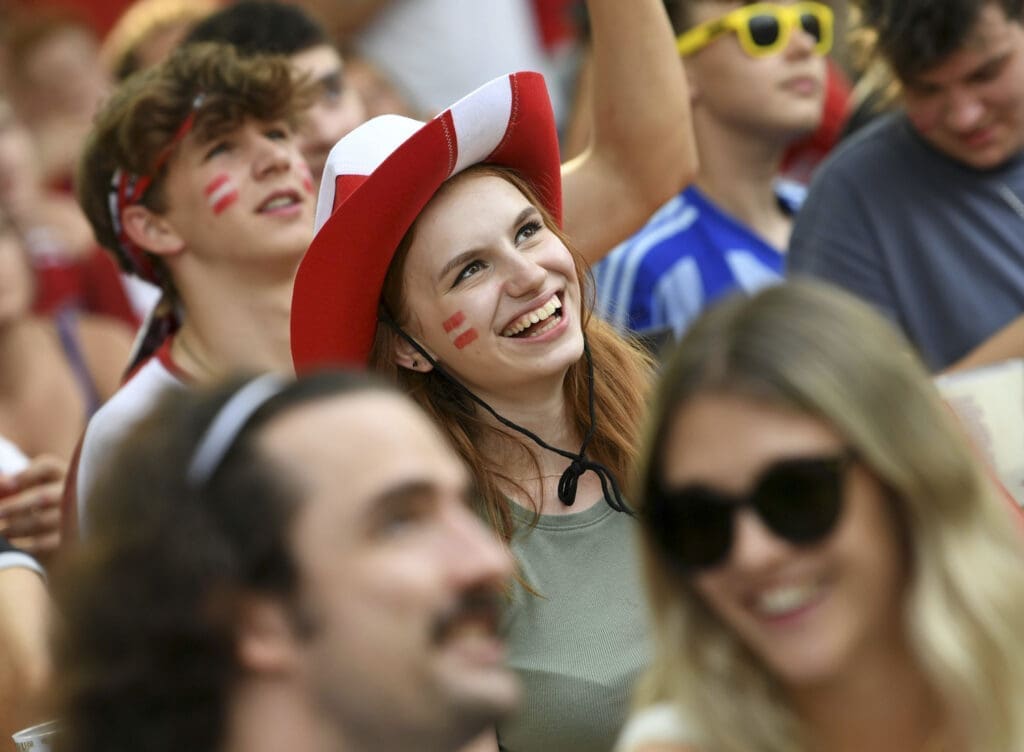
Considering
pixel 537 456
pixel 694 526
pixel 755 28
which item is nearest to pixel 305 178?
pixel 537 456

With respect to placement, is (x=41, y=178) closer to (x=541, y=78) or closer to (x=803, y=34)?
(x=803, y=34)

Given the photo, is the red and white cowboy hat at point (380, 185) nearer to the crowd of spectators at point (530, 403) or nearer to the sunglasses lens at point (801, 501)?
the crowd of spectators at point (530, 403)

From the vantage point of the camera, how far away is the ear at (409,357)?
9.01ft

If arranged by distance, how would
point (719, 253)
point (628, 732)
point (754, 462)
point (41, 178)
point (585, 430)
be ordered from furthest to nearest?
point (41, 178) → point (719, 253) → point (585, 430) → point (628, 732) → point (754, 462)

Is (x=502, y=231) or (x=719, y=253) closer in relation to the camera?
(x=502, y=231)

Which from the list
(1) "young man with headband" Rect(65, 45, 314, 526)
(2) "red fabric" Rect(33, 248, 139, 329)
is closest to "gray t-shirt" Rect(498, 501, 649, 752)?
(1) "young man with headband" Rect(65, 45, 314, 526)

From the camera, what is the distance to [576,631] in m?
2.53

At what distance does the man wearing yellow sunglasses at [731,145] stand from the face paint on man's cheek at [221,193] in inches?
37.4

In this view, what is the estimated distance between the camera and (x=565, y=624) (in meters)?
2.54

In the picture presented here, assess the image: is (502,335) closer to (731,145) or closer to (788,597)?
(788,597)

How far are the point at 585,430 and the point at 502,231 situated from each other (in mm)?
392

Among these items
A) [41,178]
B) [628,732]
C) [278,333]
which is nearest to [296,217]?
[278,333]

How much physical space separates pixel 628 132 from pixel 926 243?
3.12 feet

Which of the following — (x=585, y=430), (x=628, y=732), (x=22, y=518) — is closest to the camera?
(x=628, y=732)
